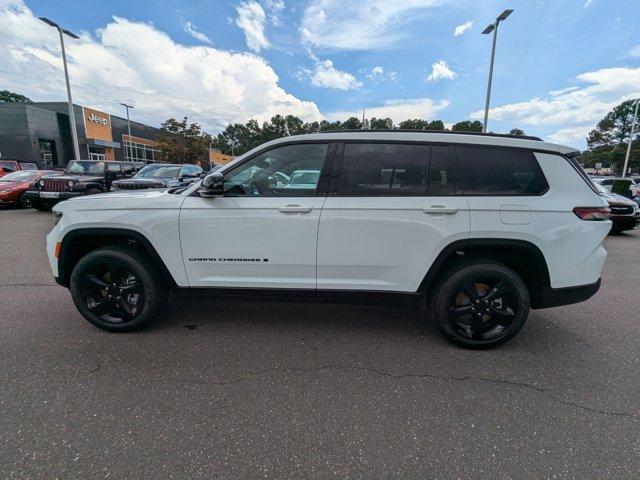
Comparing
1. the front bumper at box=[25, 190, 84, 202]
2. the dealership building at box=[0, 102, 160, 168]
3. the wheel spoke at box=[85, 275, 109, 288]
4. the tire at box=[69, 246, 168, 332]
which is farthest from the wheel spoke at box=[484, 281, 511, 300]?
the dealership building at box=[0, 102, 160, 168]

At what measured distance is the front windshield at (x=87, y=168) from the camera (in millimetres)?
12364

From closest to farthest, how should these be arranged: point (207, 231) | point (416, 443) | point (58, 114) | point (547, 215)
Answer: point (416, 443) → point (547, 215) → point (207, 231) → point (58, 114)

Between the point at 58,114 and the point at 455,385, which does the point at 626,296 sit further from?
the point at 58,114

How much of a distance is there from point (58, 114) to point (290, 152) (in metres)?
39.2

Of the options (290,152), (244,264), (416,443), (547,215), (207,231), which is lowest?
(416,443)

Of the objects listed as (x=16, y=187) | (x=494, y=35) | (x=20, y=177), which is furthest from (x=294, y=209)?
(x=494, y=35)

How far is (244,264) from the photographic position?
3.01 meters

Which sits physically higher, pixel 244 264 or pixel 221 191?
pixel 221 191

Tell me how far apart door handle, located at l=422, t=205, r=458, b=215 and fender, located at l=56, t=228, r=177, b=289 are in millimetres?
2340

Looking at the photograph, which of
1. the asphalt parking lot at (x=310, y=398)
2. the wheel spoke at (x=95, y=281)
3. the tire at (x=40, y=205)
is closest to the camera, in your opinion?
the asphalt parking lot at (x=310, y=398)

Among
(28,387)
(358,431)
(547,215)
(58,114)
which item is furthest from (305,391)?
(58,114)

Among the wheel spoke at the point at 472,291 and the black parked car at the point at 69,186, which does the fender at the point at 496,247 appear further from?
the black parked car at the point at 69,186

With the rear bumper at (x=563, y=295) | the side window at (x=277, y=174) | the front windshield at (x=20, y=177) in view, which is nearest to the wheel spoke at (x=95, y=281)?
the side window at (x=277, y=174)

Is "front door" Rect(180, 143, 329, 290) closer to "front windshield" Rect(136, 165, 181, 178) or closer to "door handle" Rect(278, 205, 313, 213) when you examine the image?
"door handle" Rect(278, 205, 313, 213)
